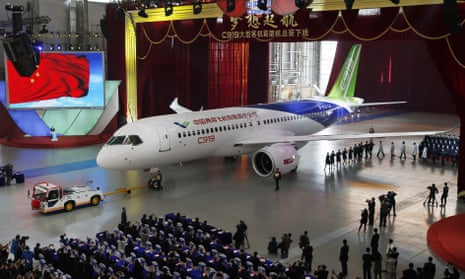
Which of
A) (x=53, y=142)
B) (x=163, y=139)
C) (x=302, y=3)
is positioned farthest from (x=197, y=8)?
(x=53, y=142)

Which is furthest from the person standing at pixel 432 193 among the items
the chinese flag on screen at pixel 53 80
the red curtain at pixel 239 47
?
the chinese flag on screen at pixel 53 80

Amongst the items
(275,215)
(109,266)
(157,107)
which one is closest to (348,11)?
(275,215)

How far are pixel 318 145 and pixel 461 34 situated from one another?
1597 centimetres

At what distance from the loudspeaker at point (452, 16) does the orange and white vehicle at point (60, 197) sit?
15398 millimetres

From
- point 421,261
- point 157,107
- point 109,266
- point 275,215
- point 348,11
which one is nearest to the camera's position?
point 109,266

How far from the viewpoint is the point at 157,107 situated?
137ft

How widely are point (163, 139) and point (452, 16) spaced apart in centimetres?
1304

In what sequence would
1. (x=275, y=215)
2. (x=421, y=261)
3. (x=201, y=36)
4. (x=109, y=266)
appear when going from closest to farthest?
(x=109, y=266) → (x=421, y=261) → (x=275, y=215) → (x=201, y=36)

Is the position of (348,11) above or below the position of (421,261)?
→ above

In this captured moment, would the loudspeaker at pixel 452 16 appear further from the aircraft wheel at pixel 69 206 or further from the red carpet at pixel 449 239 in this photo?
the aircraft wheel at pixel 69 206

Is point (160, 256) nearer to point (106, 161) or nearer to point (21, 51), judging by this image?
point (106, 161)

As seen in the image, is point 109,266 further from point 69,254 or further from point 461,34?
point 461,34

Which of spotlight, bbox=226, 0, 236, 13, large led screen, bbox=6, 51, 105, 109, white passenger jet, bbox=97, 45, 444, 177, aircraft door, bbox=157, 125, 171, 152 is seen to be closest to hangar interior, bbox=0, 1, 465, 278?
white passenger jet, bbox=97, 45, 444, 177

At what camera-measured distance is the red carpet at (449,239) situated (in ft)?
54.7
